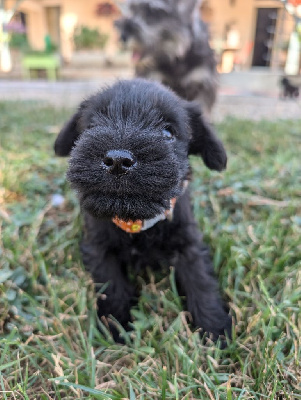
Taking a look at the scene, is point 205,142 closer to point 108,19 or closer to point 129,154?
point 129,154

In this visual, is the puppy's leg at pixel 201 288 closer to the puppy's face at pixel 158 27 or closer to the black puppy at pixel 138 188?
the black puppy at pixel 138 188

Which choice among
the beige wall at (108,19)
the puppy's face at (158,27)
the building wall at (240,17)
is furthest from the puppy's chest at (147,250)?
the building wall at (240,17)

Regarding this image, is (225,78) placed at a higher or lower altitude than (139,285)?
higher

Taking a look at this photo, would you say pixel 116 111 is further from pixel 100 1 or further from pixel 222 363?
pixel 100 1

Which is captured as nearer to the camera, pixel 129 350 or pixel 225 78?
pixel 129 350

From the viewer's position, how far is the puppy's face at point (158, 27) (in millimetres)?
4129

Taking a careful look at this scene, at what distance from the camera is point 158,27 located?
4355 millimetres

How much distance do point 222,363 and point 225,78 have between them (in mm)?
7816

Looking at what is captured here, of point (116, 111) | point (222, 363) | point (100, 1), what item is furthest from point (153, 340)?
point (100, 1)

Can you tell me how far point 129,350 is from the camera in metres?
1.47

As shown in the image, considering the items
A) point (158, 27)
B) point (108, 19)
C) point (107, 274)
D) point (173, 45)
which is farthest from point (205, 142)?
point (108, 19)

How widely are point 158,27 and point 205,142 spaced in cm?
305

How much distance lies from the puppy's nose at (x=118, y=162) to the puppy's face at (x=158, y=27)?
3255mm

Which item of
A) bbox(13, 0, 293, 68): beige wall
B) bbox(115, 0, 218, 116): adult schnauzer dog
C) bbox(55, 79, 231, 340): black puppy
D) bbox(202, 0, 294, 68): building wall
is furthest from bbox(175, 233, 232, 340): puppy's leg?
bbox(202, 0, 294, 68): building wall
